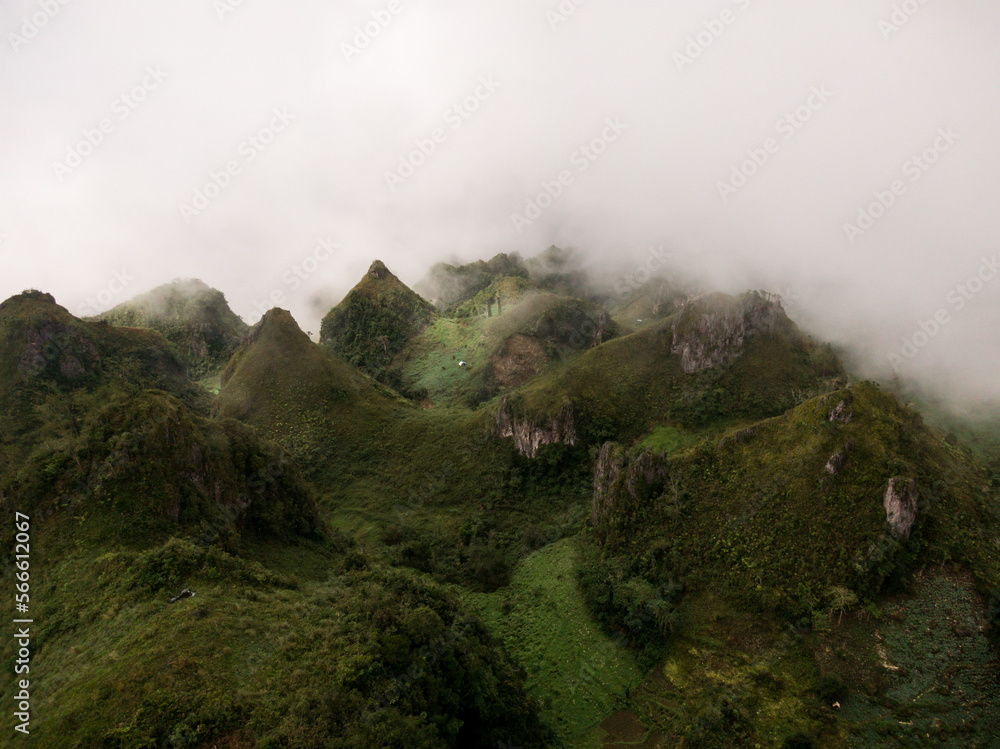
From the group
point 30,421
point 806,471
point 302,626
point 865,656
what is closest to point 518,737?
point 302,626

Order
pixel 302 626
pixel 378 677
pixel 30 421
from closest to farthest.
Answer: pixel 378 677, pixel 302 626, pixel 30 421

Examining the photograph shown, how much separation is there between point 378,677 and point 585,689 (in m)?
13.3

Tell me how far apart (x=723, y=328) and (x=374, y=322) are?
59.2m

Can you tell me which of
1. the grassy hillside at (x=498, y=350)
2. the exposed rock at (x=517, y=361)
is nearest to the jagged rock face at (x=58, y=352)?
the grassy hillside at (x=498, y=350)

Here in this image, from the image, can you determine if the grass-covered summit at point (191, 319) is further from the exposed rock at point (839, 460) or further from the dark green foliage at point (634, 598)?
the exposed rock at point (839, 460)

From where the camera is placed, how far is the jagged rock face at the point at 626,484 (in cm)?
3394

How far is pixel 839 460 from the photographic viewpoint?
28109mm

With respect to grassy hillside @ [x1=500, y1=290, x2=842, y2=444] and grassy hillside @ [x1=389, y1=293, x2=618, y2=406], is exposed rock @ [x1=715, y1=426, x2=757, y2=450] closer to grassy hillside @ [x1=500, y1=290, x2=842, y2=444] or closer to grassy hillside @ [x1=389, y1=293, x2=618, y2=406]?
grassy hillside @ [x1=500, y1=290, x2=842, y2=444]

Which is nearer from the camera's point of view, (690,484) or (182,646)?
(182,646)

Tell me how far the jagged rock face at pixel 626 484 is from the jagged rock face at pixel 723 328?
65.3 feet

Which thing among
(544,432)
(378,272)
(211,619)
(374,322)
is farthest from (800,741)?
(378,272)

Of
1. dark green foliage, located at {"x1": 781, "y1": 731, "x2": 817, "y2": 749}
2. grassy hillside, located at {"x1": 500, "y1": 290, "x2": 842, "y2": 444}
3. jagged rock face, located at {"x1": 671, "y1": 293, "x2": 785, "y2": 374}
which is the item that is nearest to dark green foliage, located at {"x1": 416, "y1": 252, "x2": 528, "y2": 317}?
grassy hillside, located at {"x1": 500, "y1": 290, "x2": 842, "y2": 444}

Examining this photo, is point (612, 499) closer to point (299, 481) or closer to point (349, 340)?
point (299, 481)

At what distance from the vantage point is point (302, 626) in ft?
67.2
